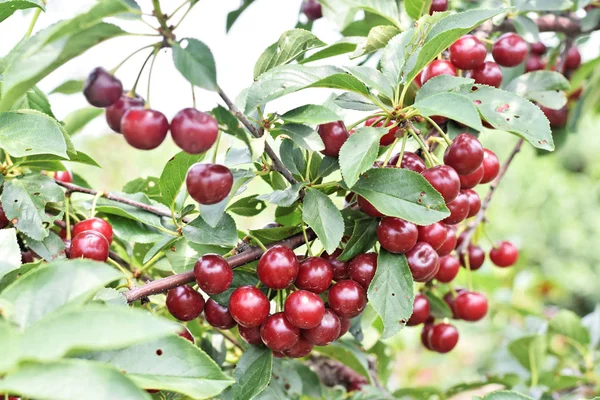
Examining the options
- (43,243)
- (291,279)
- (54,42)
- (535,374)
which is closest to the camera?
(54,42)

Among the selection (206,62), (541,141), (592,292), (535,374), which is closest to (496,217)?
(592,292)

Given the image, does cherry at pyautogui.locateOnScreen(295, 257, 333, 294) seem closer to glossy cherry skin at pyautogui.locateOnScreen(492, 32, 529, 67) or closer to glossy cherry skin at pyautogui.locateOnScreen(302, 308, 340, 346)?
glossy cherry skin at pyautogui.locateOnScreen(302, 308, 340, 346)

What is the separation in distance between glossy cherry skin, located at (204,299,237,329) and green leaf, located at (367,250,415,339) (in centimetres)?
24

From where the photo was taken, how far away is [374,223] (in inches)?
36.1

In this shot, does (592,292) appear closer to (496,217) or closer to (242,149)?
(496,217)

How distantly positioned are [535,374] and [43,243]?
1254 mm

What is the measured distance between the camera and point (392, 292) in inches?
33.8

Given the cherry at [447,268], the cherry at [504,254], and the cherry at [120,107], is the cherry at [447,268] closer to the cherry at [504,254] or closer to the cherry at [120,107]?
the cherry at [504,254]

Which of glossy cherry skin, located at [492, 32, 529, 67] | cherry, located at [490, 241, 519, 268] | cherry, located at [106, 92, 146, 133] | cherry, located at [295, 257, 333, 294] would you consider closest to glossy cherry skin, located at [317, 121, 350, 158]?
cherry, located at [295, 257, 333, 294]

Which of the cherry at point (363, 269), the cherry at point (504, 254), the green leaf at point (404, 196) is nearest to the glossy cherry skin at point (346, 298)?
the cherry at point (363, 269)

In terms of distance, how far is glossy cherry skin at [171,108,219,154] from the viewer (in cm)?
65

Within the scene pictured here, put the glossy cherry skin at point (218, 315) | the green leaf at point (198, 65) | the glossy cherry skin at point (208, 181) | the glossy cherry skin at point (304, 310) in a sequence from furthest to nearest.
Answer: the glossy cherry skin at point (218, 315), the glossy cherry skin at point (304, 310), the glossy cherry skin at point (208, 181), the green leaf at point (198, 65)

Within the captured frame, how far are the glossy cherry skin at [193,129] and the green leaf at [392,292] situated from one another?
0.34m

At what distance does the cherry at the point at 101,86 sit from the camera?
696 mm
